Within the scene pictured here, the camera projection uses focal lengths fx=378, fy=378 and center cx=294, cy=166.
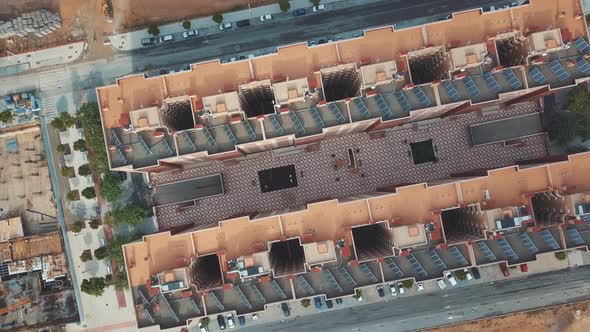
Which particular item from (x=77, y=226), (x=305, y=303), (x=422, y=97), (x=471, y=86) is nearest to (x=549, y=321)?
(x=305, y=303)

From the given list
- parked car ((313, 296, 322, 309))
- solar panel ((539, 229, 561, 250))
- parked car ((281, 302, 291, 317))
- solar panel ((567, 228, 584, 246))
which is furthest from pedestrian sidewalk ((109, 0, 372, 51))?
parked car ((313, 296, 322, 309))

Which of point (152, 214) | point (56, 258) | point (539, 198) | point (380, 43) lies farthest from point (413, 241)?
point (56, 258)

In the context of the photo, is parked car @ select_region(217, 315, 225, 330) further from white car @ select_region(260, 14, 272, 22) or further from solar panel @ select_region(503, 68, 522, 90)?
solar panel @ select_region(503, 68, 522, 90)

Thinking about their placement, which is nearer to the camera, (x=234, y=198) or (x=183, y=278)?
(x=183, y=278)

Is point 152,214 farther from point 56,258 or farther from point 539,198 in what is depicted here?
point 539,198

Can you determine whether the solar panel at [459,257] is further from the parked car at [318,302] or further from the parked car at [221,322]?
the parked car at [221,322]

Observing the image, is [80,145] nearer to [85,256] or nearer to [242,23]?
[85,256]
